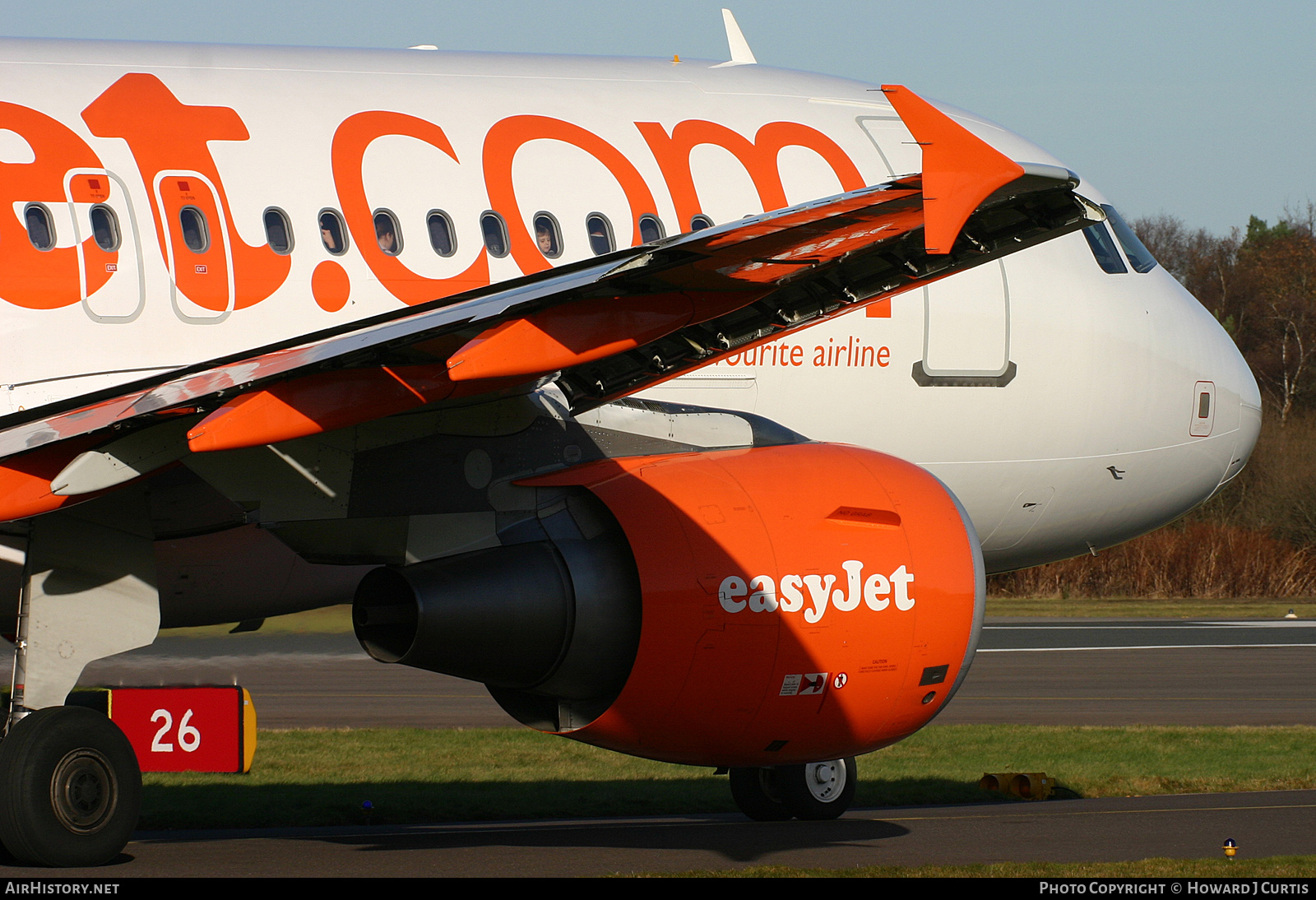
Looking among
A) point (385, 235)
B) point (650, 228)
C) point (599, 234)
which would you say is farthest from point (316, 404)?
point (650, 228)

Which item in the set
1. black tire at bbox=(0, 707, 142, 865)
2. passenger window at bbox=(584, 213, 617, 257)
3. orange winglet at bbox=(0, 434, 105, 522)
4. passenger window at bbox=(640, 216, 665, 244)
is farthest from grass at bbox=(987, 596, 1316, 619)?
orange winglet at bbox=(0, 434, 105, 522)

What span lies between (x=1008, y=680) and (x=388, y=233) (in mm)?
16473

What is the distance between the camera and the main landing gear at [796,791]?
1149 centimetres

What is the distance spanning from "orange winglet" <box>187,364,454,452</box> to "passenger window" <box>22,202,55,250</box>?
268 centimetres

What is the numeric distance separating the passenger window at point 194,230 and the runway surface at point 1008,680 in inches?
400

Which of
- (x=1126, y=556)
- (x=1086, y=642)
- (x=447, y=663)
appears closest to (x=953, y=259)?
(x=447, y=663)

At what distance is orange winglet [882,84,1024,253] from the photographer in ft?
18.5

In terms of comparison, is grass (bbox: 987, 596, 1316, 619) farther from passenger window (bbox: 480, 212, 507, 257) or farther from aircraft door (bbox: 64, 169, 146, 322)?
aircraft door (bbox: 64, 169, 146, 322)

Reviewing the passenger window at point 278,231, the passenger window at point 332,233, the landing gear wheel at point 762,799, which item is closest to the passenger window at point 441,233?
the passenger window at point 332,233

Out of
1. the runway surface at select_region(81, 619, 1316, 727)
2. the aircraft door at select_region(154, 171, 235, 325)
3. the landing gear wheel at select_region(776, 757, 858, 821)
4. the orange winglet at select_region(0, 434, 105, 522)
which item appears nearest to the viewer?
the orange winglet at select_region(0, 434, 105, 522)

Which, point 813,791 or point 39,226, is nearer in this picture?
point 39,226

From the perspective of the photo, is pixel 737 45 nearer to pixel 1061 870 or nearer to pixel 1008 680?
pixel 1061 870

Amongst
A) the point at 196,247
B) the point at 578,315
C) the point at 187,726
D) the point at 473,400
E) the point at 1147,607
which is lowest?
the point at 1147,607

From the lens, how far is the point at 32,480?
24.3ft
